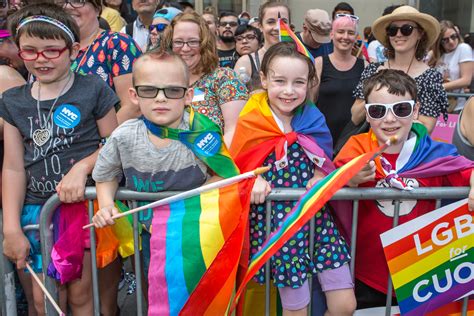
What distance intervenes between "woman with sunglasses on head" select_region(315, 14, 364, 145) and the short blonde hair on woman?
4.11ft

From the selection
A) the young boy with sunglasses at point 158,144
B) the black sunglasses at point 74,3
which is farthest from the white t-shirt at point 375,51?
the young boy with sunglasses at point 158,144

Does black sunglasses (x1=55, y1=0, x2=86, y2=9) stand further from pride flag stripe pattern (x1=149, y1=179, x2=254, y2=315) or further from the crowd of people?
pride flag stripe pattern (x1=149, y1=179, x2=254, y2=315)

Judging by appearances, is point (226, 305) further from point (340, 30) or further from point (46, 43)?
point (340, 30)

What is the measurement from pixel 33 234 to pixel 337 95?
2669 millimetres

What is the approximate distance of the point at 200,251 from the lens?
2838 millimetres

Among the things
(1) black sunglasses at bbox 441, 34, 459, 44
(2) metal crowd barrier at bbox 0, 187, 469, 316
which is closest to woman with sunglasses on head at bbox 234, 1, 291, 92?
(2) metal crowd barrier at bbox 0, 187, 469, 316

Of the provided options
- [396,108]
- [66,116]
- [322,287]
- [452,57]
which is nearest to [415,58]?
[396,108]

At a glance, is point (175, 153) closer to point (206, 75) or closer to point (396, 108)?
point (206, 75)

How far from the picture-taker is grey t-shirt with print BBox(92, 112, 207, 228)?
2.91m

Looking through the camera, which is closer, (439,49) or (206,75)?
(206,75)

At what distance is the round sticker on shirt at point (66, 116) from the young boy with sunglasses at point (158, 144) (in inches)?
11.4

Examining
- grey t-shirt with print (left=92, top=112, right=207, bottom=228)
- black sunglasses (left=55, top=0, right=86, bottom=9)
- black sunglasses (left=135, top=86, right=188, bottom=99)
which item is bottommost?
grey t-shirt with print (left=92, top=112, right=207, bottom=228)

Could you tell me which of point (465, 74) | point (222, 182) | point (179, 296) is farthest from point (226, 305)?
point (465, 74)

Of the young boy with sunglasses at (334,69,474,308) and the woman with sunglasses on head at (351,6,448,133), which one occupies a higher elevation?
the woman with sunglasses on head at (351,6,448,133)
